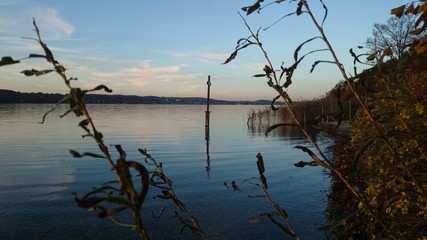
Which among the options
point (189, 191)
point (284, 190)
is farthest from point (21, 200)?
point (284, 190)

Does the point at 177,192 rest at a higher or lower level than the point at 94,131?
lower

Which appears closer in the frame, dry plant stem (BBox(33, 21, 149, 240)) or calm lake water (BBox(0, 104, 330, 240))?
dry plant stem (BBox(33, 21, 149, 240))

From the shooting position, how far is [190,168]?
20.6 meters

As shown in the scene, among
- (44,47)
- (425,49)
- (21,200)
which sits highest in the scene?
(425,49)

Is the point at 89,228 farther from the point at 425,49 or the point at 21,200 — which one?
the point at 425,49

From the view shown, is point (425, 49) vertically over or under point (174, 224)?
over

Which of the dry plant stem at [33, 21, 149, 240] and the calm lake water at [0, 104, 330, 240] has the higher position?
the dry plant stem at [33, 21, 149, 240]

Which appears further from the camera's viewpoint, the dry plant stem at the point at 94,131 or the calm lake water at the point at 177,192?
the calm lake water at the point at 177,192

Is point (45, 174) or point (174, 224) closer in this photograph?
point (174, 224)

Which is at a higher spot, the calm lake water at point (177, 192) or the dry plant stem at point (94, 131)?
the dry plant stem at point (94, 131)

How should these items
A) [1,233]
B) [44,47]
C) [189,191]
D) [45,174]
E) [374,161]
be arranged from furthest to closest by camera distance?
[45,174] < [189,191] < [1,233] < [374,161] < [44,47]

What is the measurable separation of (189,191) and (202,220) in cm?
361

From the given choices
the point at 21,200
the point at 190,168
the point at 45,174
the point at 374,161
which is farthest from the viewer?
the point at 190,168

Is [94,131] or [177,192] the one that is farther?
[177,192]
